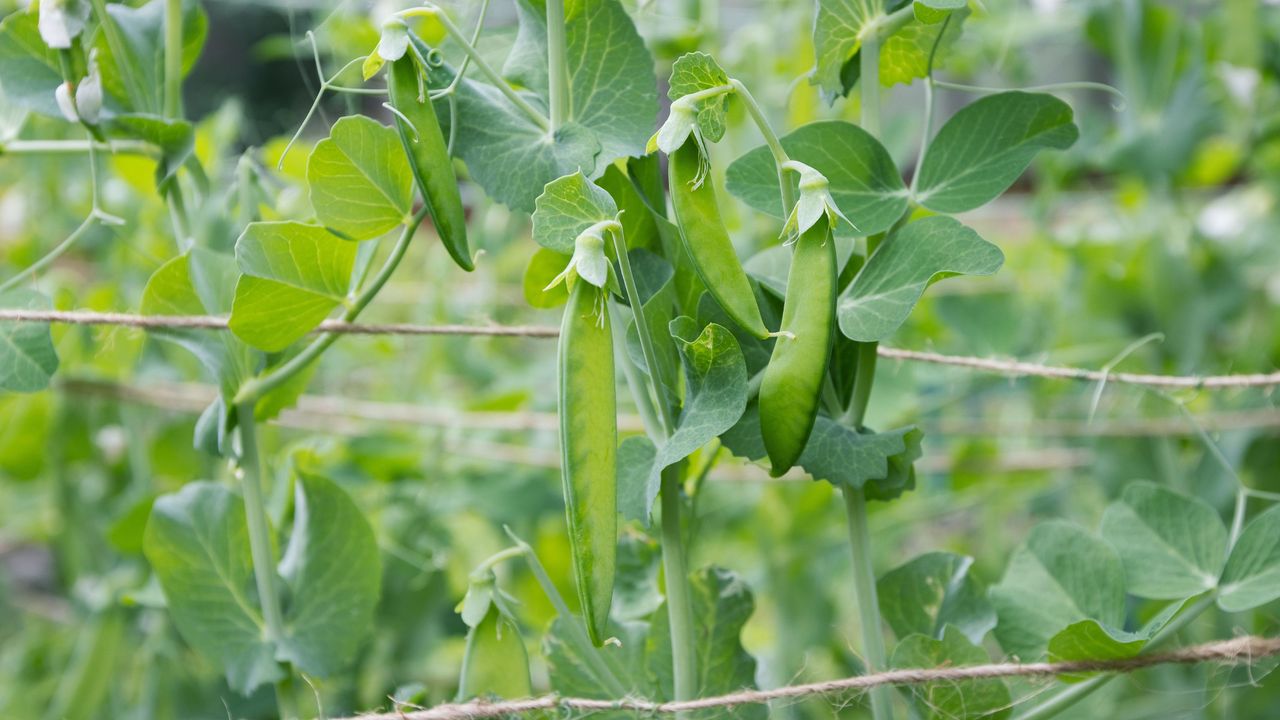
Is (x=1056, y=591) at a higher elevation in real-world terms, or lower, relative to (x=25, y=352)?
lower

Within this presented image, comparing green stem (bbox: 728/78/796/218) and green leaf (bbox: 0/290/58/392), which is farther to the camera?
green leaf (bbox: 0/290/58/392)

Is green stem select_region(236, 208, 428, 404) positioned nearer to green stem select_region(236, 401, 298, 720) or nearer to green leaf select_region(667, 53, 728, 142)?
green stem select_region(236, 401, 298, 720)

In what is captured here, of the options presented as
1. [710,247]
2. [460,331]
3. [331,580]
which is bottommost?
[331,580]

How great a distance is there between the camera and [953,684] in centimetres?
50

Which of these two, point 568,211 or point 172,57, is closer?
point 568,211

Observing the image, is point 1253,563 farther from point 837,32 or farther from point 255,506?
point 255,506

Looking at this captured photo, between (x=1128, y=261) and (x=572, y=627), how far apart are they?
0.84m

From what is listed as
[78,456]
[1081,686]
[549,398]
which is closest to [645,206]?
[1081,686]

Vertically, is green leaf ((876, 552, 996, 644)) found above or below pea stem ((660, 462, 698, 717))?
below

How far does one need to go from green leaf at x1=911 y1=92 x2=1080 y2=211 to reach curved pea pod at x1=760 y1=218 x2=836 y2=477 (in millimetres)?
105

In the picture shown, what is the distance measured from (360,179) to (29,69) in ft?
0.78

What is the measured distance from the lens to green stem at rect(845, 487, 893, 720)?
1.66ft

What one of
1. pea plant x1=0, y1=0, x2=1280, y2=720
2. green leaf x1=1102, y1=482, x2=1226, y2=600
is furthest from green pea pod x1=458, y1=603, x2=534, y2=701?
green leaf x1=1102, y1=482, x2=1226, y2=600

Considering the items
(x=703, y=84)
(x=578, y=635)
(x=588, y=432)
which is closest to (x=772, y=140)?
(x=703, y=84)
